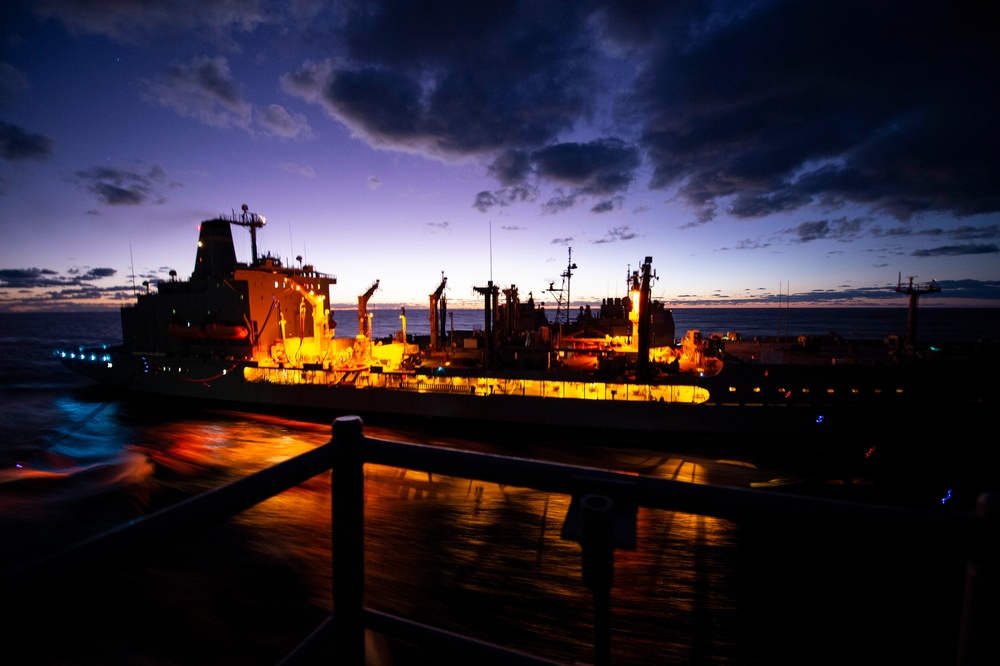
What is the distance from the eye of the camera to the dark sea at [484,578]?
745 cm

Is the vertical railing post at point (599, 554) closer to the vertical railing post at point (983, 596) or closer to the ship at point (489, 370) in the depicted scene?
the vertical railing post at point (983, 596)

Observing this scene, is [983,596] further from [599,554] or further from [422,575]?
[422,575]

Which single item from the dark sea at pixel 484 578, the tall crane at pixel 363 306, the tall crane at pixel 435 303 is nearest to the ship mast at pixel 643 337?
the dark sea at pixel 484 578

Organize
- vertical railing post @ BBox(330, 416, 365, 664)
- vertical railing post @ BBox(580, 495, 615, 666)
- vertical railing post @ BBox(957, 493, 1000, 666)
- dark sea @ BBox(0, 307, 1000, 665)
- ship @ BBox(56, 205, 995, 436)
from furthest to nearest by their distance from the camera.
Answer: ship @ BBox(56, 205, 995, 436), dark sea @ BBox(0, 307, 1000, 665), vertical railing post @ BBox(330, 416, 365, 664), vertical railing post @ BBox(580, 495, 615, 666), vertical railing post @ BBox(957, 493, 1000, 666)

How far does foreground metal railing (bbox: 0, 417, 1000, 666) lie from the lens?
3.98ft

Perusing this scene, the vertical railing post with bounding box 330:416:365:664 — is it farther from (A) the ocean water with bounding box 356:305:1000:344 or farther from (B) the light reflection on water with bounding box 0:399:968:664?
(A) the ocean water with bounding box 356:305:1000:344

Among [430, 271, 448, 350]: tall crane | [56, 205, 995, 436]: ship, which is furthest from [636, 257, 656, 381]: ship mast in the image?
[430, 271, 448, 350]: tall crane

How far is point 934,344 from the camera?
17.8 m

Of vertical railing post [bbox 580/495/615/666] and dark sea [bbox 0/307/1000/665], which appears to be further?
dark sea [bbox 0/307/1000/665]

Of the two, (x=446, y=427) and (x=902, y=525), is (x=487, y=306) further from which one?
(x=902, y=525)

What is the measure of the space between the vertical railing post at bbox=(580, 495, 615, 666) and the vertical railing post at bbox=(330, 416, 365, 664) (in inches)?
37.2

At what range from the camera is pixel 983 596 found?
4.12 feet

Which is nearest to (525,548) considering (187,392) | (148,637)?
(148,637)

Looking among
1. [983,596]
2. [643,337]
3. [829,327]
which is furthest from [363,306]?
[829,327]
